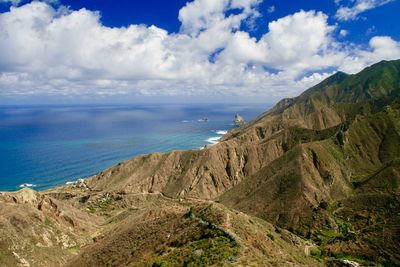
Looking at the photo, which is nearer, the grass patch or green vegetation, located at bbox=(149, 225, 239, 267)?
the grass patch

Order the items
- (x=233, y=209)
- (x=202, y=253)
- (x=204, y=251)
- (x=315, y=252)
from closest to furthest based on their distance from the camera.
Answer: (x=202, y=253) < (x=204, y=251) < (x=315, y=252) < (x=233, y=209)

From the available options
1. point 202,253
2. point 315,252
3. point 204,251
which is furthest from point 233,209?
point 202,253

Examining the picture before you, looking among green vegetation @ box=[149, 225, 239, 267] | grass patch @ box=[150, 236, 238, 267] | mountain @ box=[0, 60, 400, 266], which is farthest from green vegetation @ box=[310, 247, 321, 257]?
grass patch @ box=[150, 236, 238, 267]

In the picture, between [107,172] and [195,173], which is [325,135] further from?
[107,172]

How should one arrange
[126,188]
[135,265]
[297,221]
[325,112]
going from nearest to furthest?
[135,265] < [297,221] < [126,188] < [325,112]

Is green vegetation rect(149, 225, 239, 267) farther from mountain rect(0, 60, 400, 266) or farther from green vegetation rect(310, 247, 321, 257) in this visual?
green vegetation rect(310, 247, 321, 257)

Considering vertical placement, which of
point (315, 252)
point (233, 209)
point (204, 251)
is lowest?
point (315, 252)

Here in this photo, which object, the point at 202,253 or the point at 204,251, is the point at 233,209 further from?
the point at 202,253

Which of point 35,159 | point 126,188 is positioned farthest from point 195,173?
point 35,159
